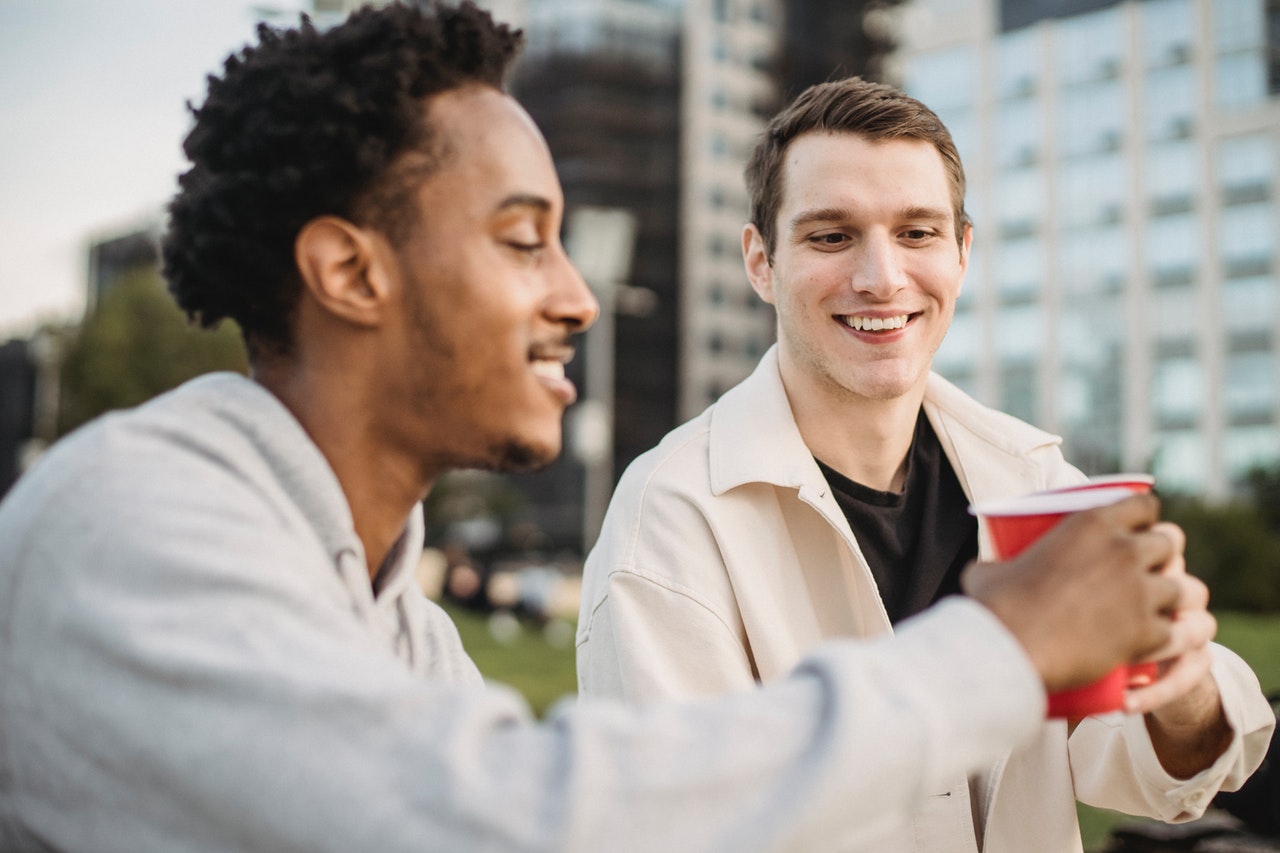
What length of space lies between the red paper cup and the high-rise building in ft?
169

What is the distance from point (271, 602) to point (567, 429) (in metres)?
59.6

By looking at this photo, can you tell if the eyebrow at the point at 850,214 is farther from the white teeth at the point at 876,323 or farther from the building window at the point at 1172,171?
the building window at the point at 1172,171

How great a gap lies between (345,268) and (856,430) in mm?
1553

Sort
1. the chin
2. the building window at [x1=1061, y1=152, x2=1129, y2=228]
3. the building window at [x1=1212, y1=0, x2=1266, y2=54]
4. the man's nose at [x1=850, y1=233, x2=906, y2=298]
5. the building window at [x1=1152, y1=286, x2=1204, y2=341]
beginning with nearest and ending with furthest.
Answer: the chin → the man's nose at [x1=850, y1=233, x2=906, y2=298] → the building window at [x1=1212, y1=0, x2=1266, y2=54] → the building window at [x1=1152, y1=286, x2=1204, y2=341] → the building window at [x1=1061, y1=152, x2=1129, y2=228]

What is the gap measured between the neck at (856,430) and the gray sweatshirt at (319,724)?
60.4 inches

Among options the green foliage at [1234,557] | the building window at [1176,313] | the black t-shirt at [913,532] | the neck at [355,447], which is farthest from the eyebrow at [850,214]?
the building window at [1176,313]

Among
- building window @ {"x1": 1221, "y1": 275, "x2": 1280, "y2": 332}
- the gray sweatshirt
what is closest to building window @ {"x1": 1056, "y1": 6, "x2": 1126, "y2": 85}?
building window @ {"x1": 1221, "y1": 275, "x2": 1280, "y2": 332}

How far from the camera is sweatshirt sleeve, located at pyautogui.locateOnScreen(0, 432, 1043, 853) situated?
93 cm

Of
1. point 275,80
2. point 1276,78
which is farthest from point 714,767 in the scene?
point 1276,78

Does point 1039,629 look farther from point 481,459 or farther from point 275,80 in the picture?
point 275,80

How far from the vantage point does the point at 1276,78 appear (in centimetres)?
5081

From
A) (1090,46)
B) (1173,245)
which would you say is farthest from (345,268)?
(1090,46)

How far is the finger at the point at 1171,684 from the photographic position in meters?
1.40

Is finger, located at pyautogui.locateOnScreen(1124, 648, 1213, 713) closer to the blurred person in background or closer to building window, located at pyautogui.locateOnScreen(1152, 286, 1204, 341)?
the blurred person in background
